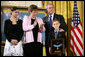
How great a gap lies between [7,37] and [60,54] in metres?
1.17

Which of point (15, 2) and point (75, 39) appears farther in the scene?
point (75, 39)

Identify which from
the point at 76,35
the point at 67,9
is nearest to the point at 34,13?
the point at 67,9

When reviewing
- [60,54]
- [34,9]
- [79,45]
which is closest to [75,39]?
[79,45]

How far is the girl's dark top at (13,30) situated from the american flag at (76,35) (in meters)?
1.11

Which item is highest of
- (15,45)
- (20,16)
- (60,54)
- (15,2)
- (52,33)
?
(15,2)

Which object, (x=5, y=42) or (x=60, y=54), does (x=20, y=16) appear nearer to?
(x=5, y=42)

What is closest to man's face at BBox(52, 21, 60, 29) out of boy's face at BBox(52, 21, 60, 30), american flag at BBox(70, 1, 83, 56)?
boy's face at BBox(52, 21, 60, 30)

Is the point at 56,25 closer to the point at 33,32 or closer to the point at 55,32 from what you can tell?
the point at 55,32

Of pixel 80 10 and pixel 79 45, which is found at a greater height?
pixel 80 10

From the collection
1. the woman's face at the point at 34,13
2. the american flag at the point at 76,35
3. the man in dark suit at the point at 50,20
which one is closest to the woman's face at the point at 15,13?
the woman's face at the point at 34,13

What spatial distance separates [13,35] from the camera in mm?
3289

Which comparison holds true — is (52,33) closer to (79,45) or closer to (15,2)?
(79,45)

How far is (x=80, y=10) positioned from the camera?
352cm

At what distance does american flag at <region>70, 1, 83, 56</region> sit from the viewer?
137 inches
